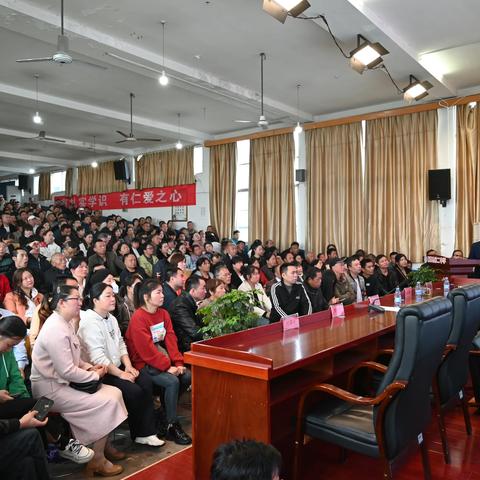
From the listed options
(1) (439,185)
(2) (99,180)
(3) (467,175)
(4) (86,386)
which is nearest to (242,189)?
(1) (439,185)

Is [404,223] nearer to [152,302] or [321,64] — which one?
[321,64]

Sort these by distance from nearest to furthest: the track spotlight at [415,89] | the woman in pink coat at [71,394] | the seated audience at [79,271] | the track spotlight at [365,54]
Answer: the woman in pink coat at [71,394], the seated audience at [79,271], the track spotlight at [365,54], the track spotlight at [415,89]

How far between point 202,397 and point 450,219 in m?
6.28

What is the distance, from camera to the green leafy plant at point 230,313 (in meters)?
2.36

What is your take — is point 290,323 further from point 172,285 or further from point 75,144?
point 75,144

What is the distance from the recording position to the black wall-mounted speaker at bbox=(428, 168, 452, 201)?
692 centimetres

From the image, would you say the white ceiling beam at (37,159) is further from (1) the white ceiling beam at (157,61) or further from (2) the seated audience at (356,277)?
(2) the seated audience at (356,277)

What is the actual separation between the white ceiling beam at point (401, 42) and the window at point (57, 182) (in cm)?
1167

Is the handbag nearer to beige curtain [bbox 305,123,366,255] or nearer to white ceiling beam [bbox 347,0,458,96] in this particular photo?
white ceiling beam [bbox 347,0,458,96]

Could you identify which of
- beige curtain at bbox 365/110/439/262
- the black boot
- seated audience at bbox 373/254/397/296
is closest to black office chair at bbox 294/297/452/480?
the black boot

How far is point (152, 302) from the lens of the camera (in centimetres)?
294

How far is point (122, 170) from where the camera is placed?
462 inches

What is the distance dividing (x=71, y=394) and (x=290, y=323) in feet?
4.07

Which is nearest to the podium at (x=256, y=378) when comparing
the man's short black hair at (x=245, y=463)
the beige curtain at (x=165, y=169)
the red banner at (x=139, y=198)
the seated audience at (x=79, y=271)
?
the man's short black hair at (x=245, y=463)
